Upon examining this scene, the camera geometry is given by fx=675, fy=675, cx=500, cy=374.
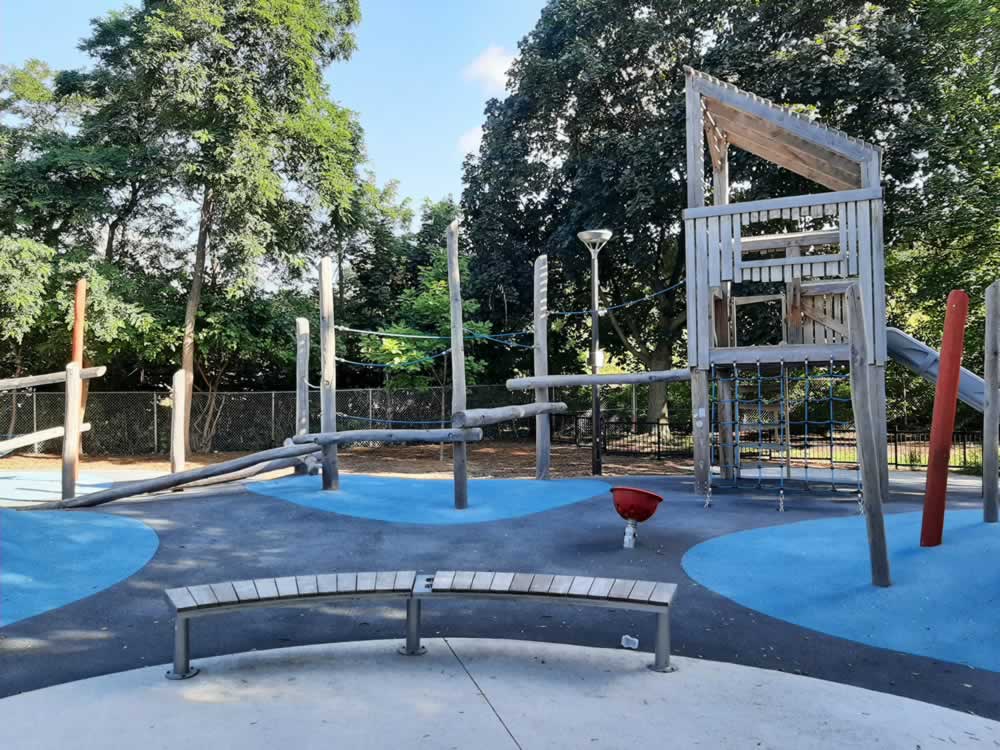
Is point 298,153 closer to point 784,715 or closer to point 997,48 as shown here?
point 997,48

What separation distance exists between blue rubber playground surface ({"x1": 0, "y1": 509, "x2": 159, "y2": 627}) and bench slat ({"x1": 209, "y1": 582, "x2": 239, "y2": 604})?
236cm

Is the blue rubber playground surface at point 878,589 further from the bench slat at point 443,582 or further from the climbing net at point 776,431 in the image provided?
the climbing net at point 776,431

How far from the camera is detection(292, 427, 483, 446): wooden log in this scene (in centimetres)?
993

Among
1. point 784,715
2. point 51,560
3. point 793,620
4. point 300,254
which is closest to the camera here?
point 784,715

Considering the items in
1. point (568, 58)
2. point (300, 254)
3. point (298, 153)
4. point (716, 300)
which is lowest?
point (716, 300)

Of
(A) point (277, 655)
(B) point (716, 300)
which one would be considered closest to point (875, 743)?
(A) point (277, 655)

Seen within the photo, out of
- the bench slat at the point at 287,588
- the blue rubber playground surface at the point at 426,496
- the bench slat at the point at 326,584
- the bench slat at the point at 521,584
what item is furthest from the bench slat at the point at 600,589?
the blue rubber playground surface at the point at 426,496

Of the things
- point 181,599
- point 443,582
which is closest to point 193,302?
point 181,599

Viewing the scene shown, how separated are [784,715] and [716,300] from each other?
1070 cm

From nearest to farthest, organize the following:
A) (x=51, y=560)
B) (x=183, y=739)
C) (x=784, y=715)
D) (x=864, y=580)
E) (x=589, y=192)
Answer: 1. (x=183, y=739)
2. (x=784, y=715)
3. (x=864, y=580)
4. (x=51, y=560)
5. (x=589, y=192)

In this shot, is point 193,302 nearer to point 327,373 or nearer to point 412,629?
point 327,373

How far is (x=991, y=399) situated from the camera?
23.5 ft

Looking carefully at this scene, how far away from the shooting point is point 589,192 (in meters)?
19.5

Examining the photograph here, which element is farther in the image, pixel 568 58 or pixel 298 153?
A: pixel 298 153
